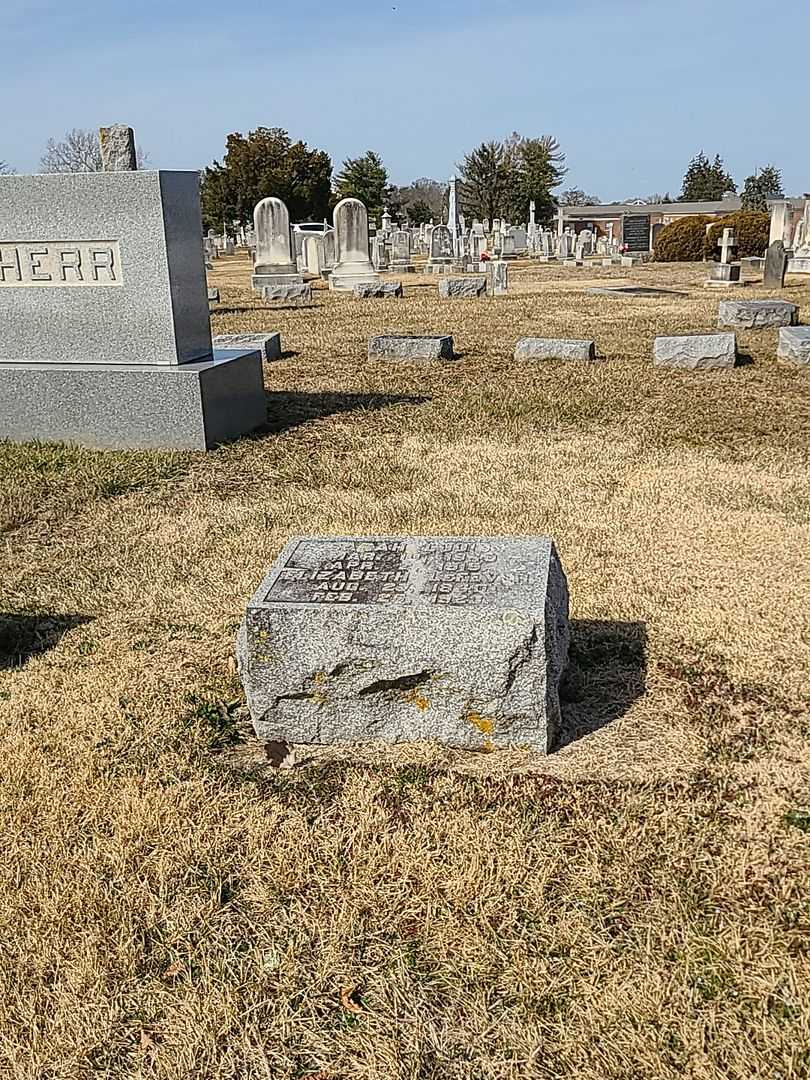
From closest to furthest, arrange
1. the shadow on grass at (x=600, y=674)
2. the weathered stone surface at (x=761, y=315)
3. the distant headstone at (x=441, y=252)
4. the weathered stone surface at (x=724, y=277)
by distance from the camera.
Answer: the shadow on grass at (x=600, y=674) → the weathered stone surface at (x=761, y=315) → the weathered stone surface at (x=724, y=277) → the distant headstone at (x=441, y=252)

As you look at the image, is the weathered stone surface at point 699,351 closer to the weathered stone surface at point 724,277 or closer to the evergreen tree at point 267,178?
the weathered stone surface at point 724,277

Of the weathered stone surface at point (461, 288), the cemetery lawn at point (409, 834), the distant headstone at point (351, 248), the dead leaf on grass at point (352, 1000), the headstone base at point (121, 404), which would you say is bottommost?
the dead leaf on grass at point (352, 1000)

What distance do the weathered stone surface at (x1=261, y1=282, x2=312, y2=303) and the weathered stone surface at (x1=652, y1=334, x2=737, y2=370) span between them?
8.65 m

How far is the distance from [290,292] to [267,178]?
33634 millimetres

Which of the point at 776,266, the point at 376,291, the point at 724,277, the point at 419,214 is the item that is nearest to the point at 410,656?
the point at 376,291

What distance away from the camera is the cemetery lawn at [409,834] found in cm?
188

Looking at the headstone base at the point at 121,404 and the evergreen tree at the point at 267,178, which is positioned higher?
the evergreen tree at the point at 267,178

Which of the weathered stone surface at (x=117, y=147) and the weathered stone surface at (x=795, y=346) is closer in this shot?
the weathered stone surface at (x=117, y=147)

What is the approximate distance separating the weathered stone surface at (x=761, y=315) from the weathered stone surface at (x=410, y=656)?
9.87m

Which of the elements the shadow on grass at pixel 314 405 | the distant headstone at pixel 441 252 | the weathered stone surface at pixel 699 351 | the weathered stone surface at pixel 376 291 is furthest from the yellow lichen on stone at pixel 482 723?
the distant headstone at pixel 441 252

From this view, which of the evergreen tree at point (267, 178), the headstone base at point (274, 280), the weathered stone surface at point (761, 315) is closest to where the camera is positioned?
the weathered stone surface at point (761, 315)

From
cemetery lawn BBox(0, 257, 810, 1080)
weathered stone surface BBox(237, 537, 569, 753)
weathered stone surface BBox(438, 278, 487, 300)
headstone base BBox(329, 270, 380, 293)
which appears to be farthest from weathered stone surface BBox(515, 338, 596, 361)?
headstone base BBox(329, 270, 380, 293)

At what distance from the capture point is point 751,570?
159 inches

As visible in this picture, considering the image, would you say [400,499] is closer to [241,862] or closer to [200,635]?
[200,635]
